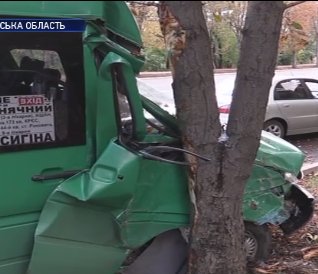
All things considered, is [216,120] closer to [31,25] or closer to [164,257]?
[164,257]

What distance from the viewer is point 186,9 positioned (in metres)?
2.67

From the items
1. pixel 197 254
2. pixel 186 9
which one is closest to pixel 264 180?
pixel 197 254

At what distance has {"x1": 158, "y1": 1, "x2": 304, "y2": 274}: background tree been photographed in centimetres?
286

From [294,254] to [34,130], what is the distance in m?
2.58

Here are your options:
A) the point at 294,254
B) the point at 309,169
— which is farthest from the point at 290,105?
the point at 294,254

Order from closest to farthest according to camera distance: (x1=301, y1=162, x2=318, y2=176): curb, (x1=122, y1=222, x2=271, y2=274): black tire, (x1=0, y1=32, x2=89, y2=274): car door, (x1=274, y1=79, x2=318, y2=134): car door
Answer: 1. (x1=0, y1=32, x2=89, y2=274): car door
2. (x1=122, y1=222, x2=271, y2=274): black tire
3. (x1=301, y1=162, x2=318, y2=176): curb
4. (x1=274, y1=79, x2=318, y2=134): car door

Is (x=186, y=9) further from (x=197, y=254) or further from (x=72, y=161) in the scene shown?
(x=197, y=254)

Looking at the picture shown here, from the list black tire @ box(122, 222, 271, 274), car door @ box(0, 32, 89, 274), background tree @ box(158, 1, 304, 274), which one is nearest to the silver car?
black tire @ box(122, 222, 271, 274)

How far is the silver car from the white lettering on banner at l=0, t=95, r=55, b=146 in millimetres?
6654

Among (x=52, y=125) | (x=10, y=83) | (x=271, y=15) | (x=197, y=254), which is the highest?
(x=271, y=15)

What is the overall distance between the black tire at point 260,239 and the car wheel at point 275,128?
19.1ft

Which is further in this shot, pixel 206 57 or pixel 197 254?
pixel 197 254

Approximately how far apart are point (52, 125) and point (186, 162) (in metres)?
0.89

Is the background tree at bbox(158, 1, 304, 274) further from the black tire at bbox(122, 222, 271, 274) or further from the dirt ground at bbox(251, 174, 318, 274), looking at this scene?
the dirt ground at bbox(251, 174, 318, 274)
